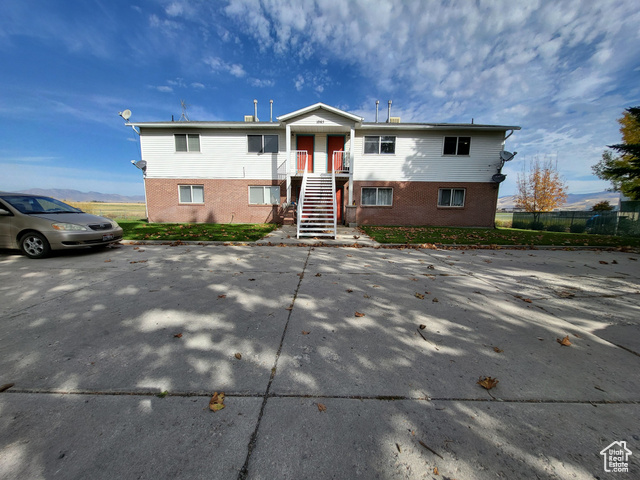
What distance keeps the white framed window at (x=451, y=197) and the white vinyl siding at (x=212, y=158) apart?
9.70 metres

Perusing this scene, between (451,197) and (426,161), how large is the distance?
8.74 ft

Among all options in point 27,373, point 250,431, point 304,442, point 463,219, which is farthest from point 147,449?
point 463,219

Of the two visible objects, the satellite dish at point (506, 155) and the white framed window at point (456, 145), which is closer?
the satellite dish at point (506, 155)

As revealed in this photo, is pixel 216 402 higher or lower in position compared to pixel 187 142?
lower

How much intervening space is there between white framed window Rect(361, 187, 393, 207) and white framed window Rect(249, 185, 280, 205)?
5.22 metres

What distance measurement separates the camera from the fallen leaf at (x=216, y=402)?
1694mm

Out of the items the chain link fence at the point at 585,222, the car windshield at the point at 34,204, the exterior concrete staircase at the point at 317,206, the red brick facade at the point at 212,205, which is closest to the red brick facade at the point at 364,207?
the red brick facade at the point at 212,205

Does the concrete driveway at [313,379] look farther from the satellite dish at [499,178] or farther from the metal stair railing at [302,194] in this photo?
the satellite dish at [499,178]

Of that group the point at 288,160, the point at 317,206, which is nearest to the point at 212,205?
the point at 288,160

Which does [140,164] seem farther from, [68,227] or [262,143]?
[68,227]

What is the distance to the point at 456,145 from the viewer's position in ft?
48.5

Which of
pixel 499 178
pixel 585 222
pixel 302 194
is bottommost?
pixel 585 222

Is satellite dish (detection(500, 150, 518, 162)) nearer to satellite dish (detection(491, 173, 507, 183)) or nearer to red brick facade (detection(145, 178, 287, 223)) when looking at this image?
satellite dish (detection(491, 173, 507, 183))

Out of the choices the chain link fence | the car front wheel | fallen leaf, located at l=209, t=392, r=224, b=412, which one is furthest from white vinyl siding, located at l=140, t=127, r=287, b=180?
the chain link fence
